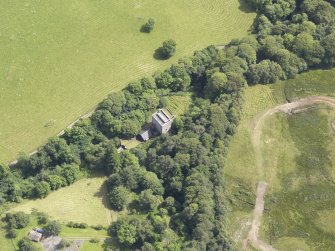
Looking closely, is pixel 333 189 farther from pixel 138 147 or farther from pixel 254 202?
pixel 138 147

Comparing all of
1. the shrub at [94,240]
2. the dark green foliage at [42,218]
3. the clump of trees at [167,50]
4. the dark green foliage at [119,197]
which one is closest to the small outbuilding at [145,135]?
the dark green foliage at [119,197]

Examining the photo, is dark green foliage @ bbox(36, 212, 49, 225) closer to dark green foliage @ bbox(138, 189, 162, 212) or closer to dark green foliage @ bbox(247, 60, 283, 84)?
dark green foliage @ bbox(138, 189, 162, 212)

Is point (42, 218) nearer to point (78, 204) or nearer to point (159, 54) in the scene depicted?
point (78, 204)

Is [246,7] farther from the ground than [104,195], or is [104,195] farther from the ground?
[246,7]

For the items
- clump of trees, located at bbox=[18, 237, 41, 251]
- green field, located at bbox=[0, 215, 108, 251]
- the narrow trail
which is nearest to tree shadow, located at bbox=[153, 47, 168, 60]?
the narrow trail

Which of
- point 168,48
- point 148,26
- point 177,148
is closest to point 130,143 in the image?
point 177,148
